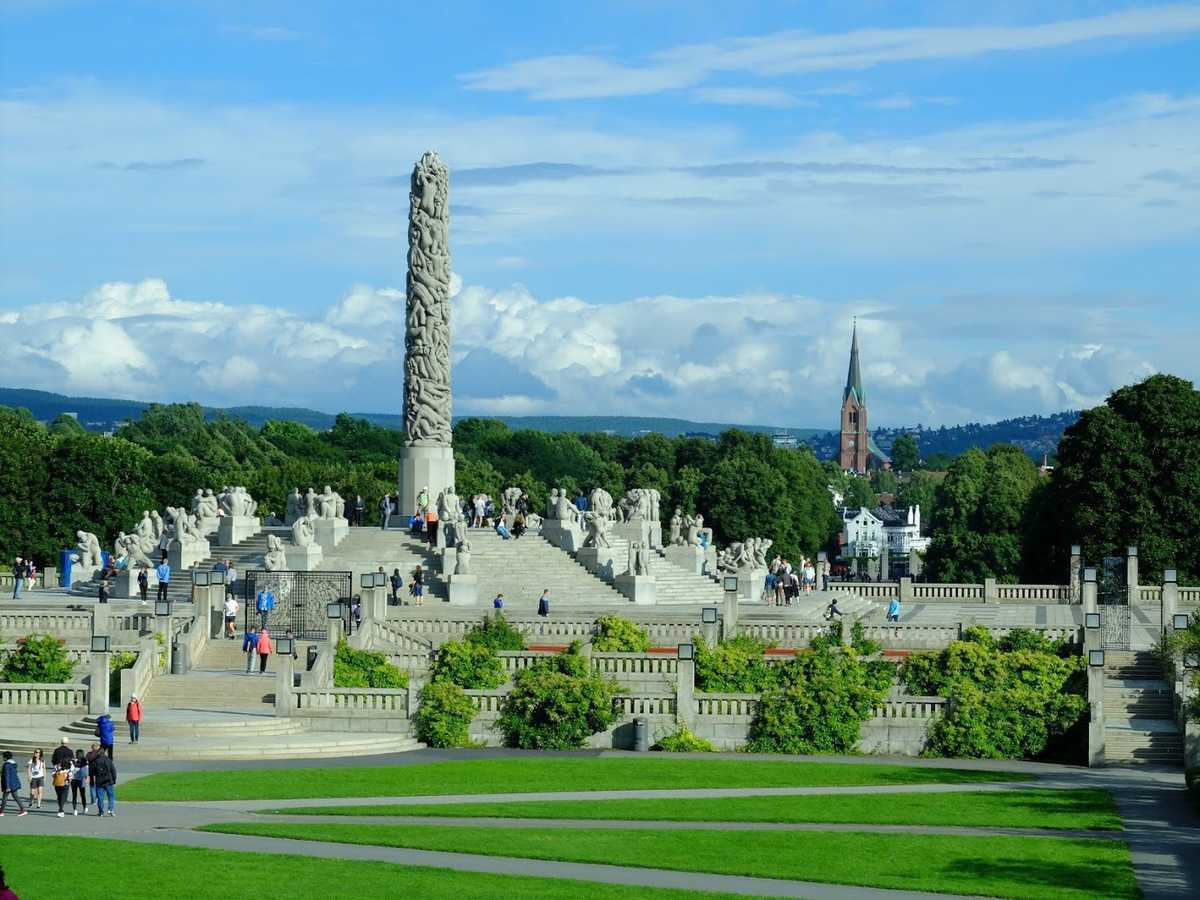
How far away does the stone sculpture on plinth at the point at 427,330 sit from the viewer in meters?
80.4

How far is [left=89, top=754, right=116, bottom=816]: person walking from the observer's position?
3788 cm

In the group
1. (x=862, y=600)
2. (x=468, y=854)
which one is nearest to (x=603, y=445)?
(x=862, y=600)

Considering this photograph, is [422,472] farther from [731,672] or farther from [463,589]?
[731,672]

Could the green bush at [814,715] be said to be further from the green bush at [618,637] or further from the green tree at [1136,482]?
the green tree at [1136,482]

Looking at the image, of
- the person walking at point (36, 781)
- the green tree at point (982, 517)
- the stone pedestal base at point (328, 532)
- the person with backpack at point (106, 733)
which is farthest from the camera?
the green tree at point (982, 517)

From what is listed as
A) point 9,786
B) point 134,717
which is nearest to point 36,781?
point 9,786

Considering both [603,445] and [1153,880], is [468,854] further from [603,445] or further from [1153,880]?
[603,445]

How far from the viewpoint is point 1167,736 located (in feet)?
159

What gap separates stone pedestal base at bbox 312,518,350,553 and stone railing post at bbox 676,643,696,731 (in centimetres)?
2598

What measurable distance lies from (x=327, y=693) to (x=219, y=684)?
346 centimetres

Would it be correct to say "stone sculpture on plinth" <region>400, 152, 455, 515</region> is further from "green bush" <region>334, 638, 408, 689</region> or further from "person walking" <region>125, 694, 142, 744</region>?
"person walking" <region>125, 694, 142, 744</region>

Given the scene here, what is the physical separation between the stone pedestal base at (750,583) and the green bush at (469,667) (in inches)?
945

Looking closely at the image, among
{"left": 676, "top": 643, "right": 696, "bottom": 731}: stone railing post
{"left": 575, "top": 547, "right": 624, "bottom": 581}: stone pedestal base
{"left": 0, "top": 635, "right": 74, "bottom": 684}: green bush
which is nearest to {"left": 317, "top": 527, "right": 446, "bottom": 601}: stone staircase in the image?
{"left": 575, "top": 547, "right": 624, "bottom": 581}: stone pedestal base

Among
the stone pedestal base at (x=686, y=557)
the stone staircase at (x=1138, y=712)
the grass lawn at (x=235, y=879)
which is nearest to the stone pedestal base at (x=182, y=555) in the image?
the stone pedestal base at (x=686, y=557)
